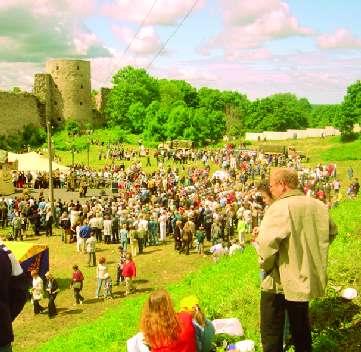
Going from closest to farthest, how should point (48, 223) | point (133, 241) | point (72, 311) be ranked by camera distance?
1. point (72, 311)
2. point (133, 241)
3. point (48, 223)

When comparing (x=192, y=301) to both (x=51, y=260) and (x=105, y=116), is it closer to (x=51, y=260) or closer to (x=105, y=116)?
(x=51, y=260)

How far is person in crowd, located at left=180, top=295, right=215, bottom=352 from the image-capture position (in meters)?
4.89

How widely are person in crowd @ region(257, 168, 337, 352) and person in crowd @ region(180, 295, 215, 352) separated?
2.60 feet

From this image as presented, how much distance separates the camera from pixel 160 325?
417 cm

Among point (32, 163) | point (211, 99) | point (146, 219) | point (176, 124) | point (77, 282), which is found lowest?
point (77, 282)

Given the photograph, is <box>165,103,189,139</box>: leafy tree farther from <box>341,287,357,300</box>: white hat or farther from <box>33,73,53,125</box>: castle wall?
<box>341,287,357,300</box>: white hat

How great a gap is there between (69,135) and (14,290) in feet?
206

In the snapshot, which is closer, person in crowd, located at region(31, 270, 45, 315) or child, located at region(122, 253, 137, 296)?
person in crowd, located at region(31, 270, 45, 315)

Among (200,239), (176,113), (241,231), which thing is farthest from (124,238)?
(176,113)

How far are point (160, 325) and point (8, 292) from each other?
122 centimetres

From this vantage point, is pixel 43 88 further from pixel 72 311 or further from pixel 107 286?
pixel 72 311

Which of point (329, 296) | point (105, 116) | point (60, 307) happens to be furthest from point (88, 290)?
point (105, 116)

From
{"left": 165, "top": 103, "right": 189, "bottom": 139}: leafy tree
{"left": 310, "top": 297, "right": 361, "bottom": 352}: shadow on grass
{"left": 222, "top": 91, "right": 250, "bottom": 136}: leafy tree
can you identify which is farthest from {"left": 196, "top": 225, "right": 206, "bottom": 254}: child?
{"left": 222, "top": 91, "right": 250, "bottom": 136}: leafy tree

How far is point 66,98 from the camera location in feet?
240
